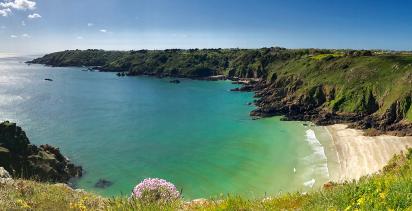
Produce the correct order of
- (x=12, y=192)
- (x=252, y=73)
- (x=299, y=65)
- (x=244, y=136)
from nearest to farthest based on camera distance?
(x=12, y=192)
(x=244, y=136)
(x=299, y=65)
(x=252, y=73)

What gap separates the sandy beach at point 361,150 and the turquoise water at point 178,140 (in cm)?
295

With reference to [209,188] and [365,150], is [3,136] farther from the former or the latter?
[365,150]

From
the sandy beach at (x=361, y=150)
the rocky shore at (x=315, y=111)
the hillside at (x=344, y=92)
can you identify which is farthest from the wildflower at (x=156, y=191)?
the hillside at (x=344, y=92)

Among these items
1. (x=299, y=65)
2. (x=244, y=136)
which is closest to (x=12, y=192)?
(x=244, y=136)

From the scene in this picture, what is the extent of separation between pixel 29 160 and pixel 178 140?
2760 cm

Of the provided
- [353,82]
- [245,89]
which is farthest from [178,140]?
[245,89]

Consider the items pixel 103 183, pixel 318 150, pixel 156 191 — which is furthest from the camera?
pixel 318 150

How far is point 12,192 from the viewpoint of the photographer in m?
10.9

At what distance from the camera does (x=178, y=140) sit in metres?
70.4

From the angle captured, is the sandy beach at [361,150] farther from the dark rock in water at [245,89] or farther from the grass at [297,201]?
the dark rock in water at [245,89]

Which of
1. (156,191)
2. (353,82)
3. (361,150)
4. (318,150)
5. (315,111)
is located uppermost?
(156,191)

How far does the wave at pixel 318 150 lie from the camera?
51.9 m

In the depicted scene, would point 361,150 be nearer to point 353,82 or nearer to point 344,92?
point 344,92

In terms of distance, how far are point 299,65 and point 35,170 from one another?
90.8m
